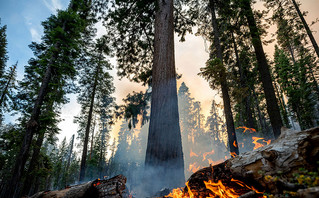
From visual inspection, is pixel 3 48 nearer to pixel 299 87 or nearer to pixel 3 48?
pixel 3 48

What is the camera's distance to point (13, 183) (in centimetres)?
670

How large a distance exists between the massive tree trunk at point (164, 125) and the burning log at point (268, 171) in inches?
38.7

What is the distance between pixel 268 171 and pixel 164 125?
2355mm

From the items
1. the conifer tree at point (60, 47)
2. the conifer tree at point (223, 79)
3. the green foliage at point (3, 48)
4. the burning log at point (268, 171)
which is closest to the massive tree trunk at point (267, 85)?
the conifer tree at point (223, 79)

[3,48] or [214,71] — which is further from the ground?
[3,48]

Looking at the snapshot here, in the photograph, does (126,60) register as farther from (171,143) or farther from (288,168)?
(288,168)

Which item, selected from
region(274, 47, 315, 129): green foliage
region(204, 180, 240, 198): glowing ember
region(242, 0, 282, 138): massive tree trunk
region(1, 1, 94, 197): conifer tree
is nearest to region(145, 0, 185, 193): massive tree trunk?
region(204, 180, 240, 198): glowing ember

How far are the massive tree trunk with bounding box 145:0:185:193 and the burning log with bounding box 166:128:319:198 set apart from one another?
0.98 meters

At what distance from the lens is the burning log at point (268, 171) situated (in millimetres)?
1357

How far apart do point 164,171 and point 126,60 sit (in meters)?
6.11

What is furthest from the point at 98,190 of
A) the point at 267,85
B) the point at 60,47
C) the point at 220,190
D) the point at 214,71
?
the point at 60,47

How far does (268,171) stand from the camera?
1.55 m

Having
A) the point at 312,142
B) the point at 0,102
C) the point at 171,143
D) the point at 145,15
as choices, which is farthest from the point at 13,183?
the point at 0,102

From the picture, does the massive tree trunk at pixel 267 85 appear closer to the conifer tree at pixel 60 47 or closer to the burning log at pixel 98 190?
the burning log at pixel 98 190
